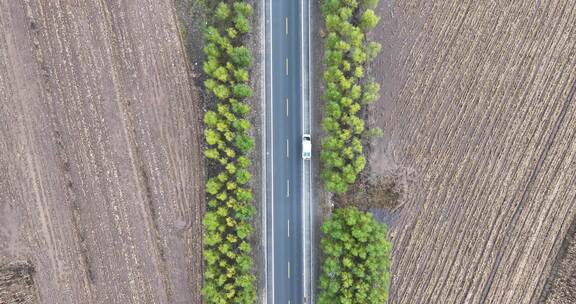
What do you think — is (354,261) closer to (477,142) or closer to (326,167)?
(326,167)

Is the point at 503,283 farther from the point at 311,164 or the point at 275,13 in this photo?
the point at 275,13

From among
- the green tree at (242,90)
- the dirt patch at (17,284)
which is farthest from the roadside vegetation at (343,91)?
the dirt patch at (17,284)

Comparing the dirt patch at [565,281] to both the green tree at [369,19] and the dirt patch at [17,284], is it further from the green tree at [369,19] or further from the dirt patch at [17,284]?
the dirt patch at [17,284]

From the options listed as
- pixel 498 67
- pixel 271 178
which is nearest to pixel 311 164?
pixel 271 178

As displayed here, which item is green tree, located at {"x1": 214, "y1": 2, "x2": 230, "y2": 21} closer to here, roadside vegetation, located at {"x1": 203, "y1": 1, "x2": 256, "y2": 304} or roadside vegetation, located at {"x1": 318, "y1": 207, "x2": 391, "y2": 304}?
roadside vegetation, located at {"x1": 203, "y1": 1, "x2": 256, "y2": 304}

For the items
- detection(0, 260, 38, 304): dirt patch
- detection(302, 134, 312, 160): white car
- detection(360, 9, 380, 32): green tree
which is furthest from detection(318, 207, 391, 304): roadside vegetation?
detection(0, 260, 38, 304): dirt patch

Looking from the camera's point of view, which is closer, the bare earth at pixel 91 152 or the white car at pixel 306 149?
the white car at pixel 306 149

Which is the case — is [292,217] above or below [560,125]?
below
